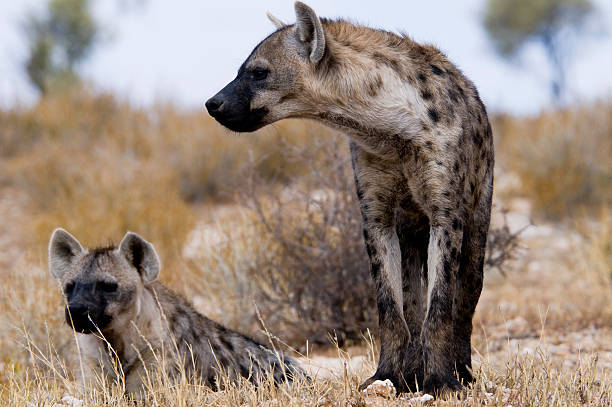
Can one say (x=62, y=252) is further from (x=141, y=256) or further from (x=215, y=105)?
(x=215, y=105)

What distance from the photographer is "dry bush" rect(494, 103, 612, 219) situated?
1241 cm

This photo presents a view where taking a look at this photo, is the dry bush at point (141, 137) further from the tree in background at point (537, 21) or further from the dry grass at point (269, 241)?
A: the tree in background at point (537, 21)

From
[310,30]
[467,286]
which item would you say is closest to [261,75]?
[310,30]

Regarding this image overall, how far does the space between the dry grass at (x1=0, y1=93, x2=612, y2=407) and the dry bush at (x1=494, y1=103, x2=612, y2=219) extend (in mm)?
26

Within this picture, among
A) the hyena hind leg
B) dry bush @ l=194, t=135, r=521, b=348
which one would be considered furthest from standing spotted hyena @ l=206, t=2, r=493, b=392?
dry bush @ l=194, t=135, r=521, b=348

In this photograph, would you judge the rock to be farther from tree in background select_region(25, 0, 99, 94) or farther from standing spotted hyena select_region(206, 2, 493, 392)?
tree in background select_region(25, 0, 99, 94)

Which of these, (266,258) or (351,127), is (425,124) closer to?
(351,127)

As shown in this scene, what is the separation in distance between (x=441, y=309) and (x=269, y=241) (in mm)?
3332

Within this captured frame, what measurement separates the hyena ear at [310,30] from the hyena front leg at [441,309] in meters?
1.01

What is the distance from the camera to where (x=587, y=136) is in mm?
12867

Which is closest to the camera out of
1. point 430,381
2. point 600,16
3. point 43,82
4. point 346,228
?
point 430,381

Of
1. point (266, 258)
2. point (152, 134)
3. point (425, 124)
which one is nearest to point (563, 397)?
point (425, 124)

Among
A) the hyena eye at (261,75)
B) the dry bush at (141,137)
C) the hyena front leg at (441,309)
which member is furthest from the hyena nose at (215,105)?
the dry bush at (141,137)

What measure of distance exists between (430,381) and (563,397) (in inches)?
24.1
